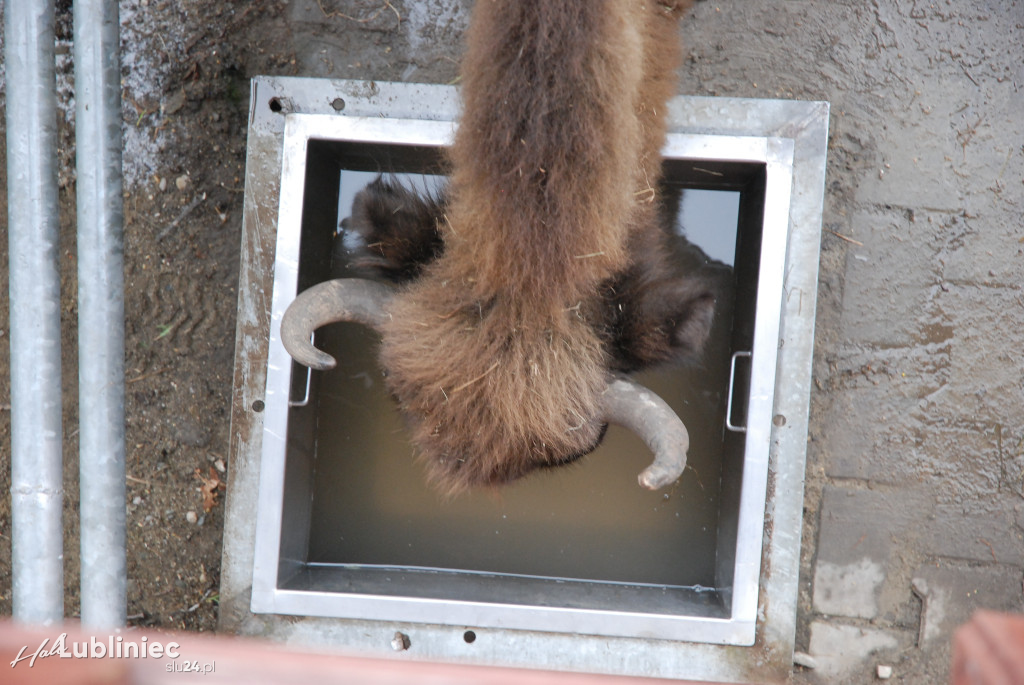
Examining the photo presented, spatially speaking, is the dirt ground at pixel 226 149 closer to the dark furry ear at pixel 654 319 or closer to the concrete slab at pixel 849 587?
the concrete slab at pixel 849 587

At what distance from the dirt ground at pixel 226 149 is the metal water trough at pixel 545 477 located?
1.42 ft

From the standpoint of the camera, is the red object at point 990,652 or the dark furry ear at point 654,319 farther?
the dark furry ear at point 654,319

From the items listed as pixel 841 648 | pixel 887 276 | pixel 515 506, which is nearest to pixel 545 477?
pixel 515 506

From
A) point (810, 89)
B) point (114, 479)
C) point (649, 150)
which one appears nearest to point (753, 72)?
point (810, 89)

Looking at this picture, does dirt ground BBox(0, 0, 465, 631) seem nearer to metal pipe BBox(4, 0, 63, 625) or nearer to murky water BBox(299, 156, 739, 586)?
murky water BBox(299, 156, 739, 586)

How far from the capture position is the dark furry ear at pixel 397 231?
2.02m

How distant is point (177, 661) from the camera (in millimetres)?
614

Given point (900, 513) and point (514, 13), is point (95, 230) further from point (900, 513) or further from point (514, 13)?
point (900, 513)

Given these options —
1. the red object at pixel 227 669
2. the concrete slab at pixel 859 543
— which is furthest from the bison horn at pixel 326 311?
the concrete slab at pixel 859 543

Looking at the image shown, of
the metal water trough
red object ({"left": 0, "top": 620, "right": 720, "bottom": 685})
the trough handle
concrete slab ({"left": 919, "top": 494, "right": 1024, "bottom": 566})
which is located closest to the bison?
the metal water trough

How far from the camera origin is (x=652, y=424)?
180cm

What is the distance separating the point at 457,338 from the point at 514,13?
2.68ft

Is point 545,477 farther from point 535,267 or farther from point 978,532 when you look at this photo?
point 978,532

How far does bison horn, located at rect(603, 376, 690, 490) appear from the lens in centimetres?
171
